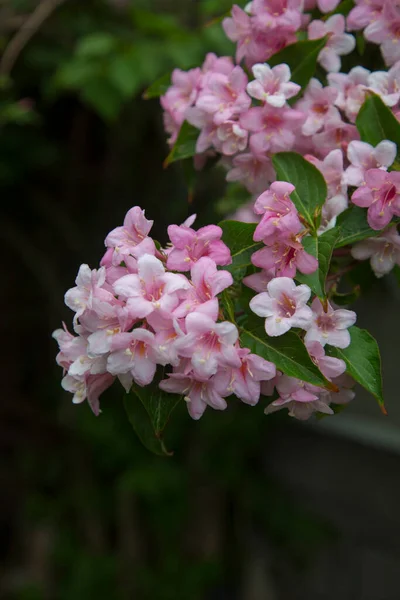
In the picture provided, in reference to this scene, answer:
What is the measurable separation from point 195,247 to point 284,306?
3.7 inches

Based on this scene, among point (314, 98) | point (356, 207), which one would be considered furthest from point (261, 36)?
point (356, 207)

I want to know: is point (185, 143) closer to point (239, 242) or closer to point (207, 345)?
point (239, 242)

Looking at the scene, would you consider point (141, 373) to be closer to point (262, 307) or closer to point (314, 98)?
point (262, 307)

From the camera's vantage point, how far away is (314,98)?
0.69 meters

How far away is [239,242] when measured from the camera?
22.4 inches

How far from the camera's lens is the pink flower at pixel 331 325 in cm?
54

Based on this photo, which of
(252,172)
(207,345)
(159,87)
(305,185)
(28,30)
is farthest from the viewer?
(28,30)

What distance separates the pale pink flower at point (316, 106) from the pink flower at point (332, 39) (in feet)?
0.15

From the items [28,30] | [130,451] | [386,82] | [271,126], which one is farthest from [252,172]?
[130,451]

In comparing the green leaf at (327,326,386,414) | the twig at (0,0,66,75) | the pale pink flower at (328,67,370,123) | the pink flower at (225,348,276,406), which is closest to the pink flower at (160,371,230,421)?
the pink flower at (225,348,276,406)

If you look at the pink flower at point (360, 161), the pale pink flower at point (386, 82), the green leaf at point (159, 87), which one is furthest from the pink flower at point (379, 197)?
the green leaf at point (159, 87)

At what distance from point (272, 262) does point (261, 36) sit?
0.31 meters

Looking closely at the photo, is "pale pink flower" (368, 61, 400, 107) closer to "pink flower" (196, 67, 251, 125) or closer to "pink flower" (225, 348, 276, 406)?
"pink flower" (196, 67, 251, 125)

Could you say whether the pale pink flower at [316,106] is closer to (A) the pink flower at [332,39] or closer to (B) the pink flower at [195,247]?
(A) the pink flower at [332,39]
